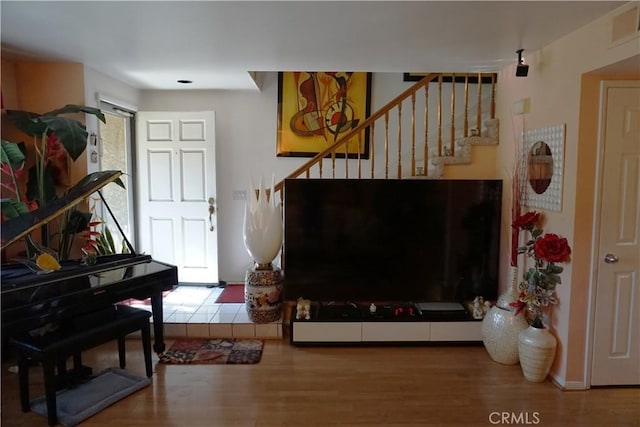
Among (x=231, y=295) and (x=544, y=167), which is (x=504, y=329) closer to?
(x=544, y=167)

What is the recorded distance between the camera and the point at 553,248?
2.64 meters

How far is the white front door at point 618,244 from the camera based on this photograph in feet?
8.39

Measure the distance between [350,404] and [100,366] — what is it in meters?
1.82

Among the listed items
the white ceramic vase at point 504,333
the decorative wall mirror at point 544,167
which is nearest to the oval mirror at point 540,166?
the decorative wall mirror at point 544,167

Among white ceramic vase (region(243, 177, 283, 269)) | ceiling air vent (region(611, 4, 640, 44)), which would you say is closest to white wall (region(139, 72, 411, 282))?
white ceramic vase (region(243, 177, 283, 269))

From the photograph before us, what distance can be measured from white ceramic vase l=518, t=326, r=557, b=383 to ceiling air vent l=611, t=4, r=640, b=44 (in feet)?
5.95

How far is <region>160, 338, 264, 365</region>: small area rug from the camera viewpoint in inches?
122

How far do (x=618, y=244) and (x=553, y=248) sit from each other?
0.40 meters

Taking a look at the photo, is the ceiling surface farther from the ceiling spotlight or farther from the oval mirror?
the oval mirror

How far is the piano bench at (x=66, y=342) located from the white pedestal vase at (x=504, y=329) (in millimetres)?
2447

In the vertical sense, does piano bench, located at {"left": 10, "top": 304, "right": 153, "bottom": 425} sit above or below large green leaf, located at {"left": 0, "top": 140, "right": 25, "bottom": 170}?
below

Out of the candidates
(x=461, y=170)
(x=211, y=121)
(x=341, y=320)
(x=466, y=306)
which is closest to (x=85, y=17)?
(x=211, y=121)

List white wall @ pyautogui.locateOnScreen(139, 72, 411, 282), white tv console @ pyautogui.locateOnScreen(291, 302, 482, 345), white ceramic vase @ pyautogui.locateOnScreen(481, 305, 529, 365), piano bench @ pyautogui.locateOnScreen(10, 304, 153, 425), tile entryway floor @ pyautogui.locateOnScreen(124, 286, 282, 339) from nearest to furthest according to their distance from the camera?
piano bench @ pyautogui.locateOnScreen(10, 304, 153, 425) → white ceramic vase @ pyautogui.locateOnScreen(481, 305, 529, 365) → white tv console @ pyautogui.locateOnScreen(291, 302, 482, 345) → tile entryway floor @ pyautogui.locateOnScreen(124, 286, 282, 339) → white wall @ pyautogui.locateOnScreen(139, 72, 411, 282)

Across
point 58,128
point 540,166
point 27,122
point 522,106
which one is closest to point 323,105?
point 522,106
